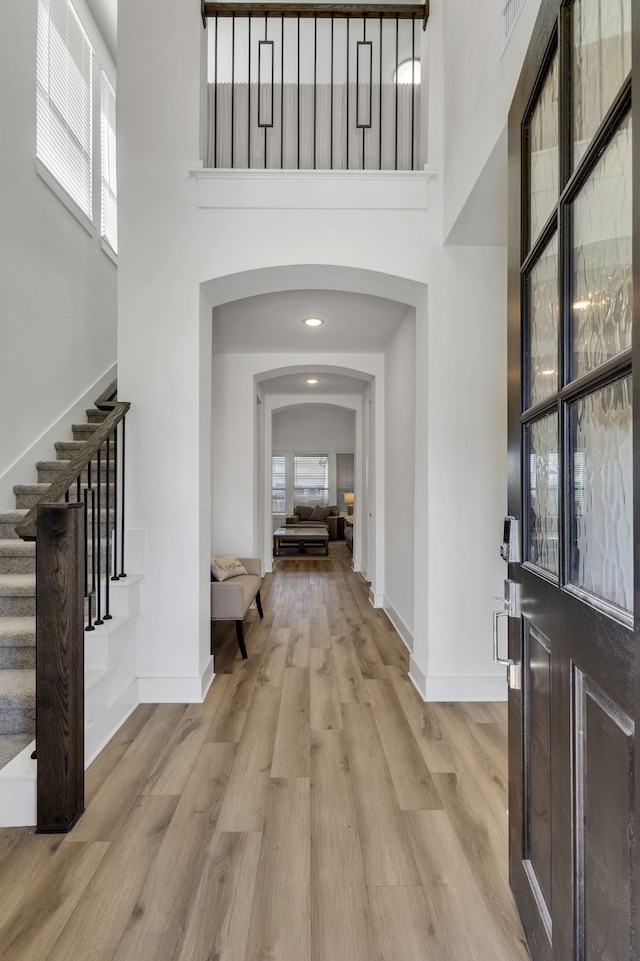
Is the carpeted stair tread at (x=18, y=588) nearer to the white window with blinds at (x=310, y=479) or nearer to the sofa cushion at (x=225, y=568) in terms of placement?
the sofa cushion at (x=225, y=568)

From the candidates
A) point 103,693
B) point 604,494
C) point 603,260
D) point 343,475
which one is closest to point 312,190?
point 603,260

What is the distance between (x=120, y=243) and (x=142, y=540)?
1698 millimetres

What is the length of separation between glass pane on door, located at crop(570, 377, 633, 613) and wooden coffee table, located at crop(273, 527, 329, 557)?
811 cm

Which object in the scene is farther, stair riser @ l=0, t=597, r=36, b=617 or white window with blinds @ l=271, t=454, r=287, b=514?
white window with blinds @ l=271, t=454, r=287, b=514

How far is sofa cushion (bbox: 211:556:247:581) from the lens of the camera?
155 inches

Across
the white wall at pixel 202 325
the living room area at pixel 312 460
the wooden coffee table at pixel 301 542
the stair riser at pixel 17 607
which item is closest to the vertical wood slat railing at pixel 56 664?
the stair riser at pixel 17 607

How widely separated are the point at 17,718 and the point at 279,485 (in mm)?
10287

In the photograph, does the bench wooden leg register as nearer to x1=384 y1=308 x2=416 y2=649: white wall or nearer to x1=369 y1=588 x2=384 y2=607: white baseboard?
x1=384 y1=308 x2=416 y2=649: white wall

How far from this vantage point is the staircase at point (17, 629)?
2219mm

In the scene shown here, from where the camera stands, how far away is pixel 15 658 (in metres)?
2.48

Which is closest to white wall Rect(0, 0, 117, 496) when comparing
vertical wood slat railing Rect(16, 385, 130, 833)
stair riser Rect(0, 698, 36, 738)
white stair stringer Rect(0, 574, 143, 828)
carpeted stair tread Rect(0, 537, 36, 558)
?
carpeted stair tread Rect(0, 537, 36, 558)

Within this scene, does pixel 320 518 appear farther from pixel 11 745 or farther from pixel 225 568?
pixel 11 745

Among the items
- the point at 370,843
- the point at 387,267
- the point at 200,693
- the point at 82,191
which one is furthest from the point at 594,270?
the point at 82,191

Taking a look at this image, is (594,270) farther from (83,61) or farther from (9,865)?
(83,61)
